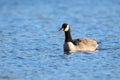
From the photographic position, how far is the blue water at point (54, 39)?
58.0 feet

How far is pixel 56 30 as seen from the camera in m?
28.2

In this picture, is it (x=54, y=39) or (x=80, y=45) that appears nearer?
(x=80, y=45)

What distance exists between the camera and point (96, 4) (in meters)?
41.2

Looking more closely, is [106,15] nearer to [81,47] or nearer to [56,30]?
[56,30]

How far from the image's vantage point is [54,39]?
25219 mm

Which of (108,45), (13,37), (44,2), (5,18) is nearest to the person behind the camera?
(108,45)

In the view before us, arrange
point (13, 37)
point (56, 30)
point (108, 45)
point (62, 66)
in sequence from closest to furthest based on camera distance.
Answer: point (62, 66) < point (108, 45) < point (13, 37) < point (56, 30)

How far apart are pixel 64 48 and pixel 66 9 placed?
55.4ft

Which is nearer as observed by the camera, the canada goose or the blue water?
the blue water

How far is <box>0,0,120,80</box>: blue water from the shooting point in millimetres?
17672

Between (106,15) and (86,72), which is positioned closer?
(86,72)

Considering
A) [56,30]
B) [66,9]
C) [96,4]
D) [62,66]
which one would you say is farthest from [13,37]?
[96,4]

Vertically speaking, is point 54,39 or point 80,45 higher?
point 54,39

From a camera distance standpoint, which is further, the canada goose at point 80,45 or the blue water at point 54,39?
the canada goose at point 80,45
